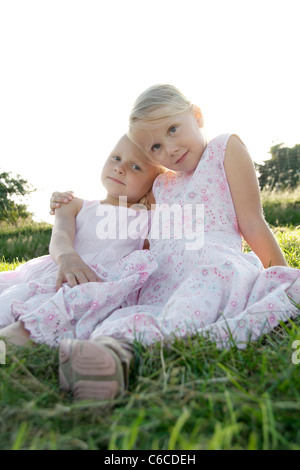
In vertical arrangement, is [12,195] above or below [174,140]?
below

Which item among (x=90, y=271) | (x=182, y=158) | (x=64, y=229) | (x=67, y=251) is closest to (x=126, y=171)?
(x=182, y=158)

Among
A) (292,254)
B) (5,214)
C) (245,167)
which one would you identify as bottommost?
(5,214)

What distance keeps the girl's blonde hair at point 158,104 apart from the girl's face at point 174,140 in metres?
0.03

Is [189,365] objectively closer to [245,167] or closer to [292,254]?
[245,167]

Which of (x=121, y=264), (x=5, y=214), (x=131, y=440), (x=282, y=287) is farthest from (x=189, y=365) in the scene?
(x=5, y=214)

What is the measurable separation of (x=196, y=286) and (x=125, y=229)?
85cm

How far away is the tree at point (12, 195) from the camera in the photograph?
864 centimetres

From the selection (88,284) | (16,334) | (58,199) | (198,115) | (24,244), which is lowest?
(24,244)

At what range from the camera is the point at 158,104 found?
2.28 meters

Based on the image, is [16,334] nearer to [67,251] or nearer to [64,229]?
[67,251]

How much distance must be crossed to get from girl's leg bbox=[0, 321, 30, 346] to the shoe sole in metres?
0.42

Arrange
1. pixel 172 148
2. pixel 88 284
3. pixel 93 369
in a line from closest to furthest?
1. pixel 93 369
2. pixel 88 284
3. pixel 172 148

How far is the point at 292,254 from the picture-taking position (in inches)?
130

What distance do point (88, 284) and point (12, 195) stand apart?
815 centimetres
